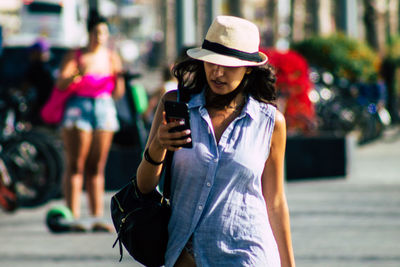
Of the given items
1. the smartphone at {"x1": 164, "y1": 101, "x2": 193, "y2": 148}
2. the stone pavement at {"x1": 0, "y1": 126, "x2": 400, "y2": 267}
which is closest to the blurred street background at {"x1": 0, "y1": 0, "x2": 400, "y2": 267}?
the stone pavement at {"x1": 0, "y1": 126, "x2": 400, "y2": 267}

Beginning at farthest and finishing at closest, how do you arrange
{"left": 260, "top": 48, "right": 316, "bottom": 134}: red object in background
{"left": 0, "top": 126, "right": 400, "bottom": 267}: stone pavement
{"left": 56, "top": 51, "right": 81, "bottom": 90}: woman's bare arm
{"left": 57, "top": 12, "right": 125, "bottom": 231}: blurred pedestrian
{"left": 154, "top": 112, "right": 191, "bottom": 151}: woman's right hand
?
{"left": 260, "top": 48, "right": 316, "bottom": 134}: red object in background → {"left": 57, "top": 12, "right": 125, "bottom": 231}: blurred pedestrian → {"left": 56, "top": 51, "right": 81, "bottom": 90}: woman's bare arm → {"left": 0, "top": 126, "right": 400, "bottom": 267}: stone pavement → {"left": 154, "top": 112, "right": 191, "bottom": 151}: woman's right hand

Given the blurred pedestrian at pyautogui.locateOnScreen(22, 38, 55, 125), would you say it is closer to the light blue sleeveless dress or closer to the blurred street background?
the blurred street background

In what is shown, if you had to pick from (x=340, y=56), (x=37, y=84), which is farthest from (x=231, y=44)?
(x=340, y=56)

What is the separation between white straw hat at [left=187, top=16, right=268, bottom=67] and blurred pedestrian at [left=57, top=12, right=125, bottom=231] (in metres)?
4.44

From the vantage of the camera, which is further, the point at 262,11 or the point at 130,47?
the point at 262,11

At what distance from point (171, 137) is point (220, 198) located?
31 cm

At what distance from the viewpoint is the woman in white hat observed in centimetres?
329

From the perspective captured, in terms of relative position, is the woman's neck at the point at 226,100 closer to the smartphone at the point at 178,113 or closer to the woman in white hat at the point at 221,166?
the woman in white hat at the point at 221,166

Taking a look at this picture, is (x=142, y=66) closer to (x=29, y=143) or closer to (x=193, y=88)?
(x=29, y=143)

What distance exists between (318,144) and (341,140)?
0.91ft

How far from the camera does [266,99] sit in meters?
3.49

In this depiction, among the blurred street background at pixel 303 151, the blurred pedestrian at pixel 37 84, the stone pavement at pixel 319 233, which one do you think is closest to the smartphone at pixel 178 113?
the blurred street background at pixel 303 151

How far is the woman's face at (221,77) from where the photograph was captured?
3.31 meters

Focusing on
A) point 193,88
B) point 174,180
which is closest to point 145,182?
point 174,180
